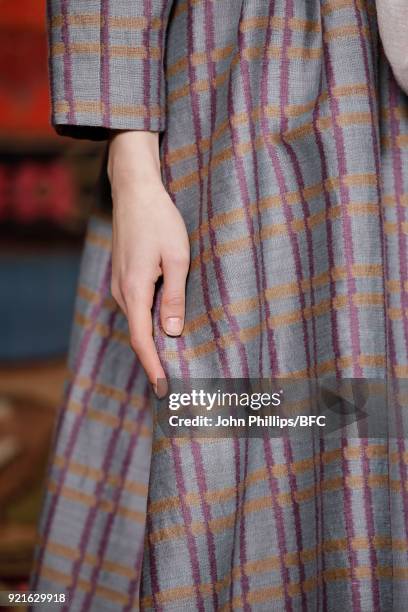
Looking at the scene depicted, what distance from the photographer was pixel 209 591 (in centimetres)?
54

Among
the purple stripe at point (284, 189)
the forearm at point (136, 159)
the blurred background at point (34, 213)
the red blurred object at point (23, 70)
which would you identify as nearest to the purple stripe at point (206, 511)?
the purple stripe at point (284, 189)

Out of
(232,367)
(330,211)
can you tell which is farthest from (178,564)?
(330,211)

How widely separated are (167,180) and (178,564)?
0.31 metres

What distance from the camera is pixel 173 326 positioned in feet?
1.87

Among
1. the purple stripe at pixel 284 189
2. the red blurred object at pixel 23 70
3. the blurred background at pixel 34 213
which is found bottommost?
the purple stripe at pixel 284 189

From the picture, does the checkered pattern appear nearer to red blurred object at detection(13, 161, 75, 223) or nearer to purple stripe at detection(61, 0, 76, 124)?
purple stripe at detection(61, 0, 76, 124)

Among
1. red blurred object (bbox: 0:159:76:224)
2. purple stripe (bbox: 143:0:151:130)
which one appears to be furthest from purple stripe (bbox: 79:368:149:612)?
red blurred object (bbox: 0:159:76:224)

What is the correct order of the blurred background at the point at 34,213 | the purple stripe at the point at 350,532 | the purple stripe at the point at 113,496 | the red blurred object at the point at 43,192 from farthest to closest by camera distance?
1. the red blurred object at the point at 43,192
2. the blurred background at the point at 34,213
3. the purple stripe at the point at 113,496
4. the purple stripe at the point at 350,532

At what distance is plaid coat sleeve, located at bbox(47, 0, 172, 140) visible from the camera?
0.59 metres

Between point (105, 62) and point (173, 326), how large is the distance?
22 centimetres

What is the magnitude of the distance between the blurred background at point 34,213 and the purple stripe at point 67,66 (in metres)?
2.16

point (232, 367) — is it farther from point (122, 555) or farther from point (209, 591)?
point (122, 555)

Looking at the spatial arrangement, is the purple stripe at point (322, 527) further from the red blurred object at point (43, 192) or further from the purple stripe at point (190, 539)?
the red blurred object at point (43, 192)

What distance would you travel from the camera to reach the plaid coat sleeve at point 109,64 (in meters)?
0.59
